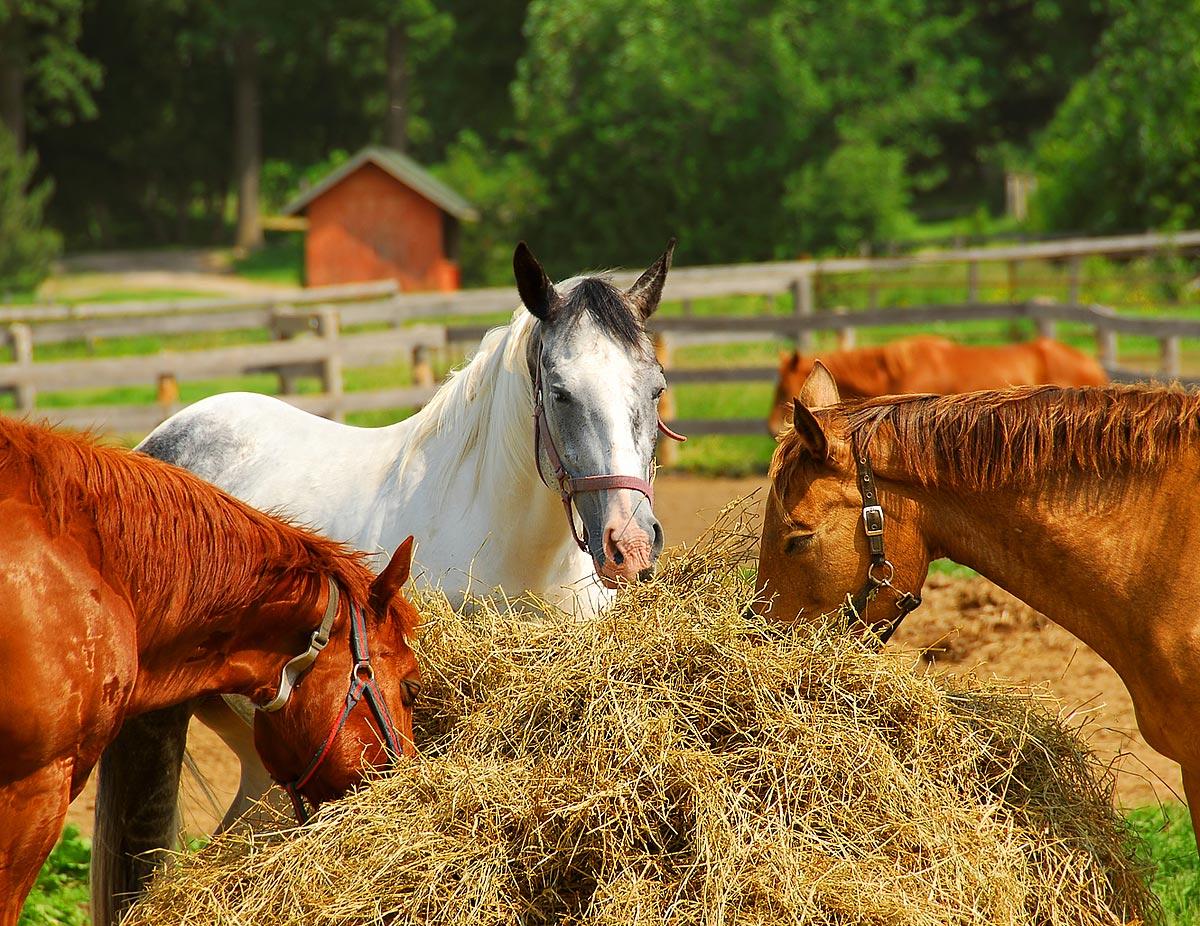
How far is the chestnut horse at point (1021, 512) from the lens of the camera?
9.62 feet

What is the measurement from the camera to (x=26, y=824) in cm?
252

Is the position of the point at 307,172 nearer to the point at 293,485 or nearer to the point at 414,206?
the point at 414,206

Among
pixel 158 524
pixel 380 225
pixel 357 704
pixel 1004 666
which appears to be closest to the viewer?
pixel 158 524

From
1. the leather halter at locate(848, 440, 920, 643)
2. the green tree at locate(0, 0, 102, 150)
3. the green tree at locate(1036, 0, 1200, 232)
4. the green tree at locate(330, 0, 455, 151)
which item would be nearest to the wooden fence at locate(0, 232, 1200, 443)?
the leather halter at locate(848, 440, 920, 643)

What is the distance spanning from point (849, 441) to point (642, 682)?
0.80 m

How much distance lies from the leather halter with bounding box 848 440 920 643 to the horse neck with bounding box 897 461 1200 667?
6 cm

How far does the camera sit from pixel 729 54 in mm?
30859

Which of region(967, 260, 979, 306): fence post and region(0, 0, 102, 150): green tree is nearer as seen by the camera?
region(967, 260, 979, 306): fence post

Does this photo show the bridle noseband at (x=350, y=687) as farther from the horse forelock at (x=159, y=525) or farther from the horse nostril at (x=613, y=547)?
the horse nostril at (x=613, y=547)

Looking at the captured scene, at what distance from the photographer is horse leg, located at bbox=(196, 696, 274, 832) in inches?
135

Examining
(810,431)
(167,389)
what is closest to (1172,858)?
(810,431)

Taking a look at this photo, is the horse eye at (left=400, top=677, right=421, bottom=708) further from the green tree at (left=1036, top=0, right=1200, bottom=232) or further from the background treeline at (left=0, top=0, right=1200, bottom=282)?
the background treeline at (left=0, top=0, right=1200, bottom=282)

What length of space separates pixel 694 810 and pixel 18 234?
104 feet

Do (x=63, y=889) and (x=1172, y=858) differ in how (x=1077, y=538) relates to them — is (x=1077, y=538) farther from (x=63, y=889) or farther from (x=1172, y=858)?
(x=63, y=889)
